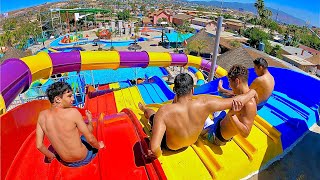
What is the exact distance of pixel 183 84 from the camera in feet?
7.62

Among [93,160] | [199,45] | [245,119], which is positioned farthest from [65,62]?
[199,45]

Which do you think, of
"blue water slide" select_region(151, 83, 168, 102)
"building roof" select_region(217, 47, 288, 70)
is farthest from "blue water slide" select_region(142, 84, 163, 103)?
"building roof" select_region(217, 47, 288, 70)

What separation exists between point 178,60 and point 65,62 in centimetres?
419

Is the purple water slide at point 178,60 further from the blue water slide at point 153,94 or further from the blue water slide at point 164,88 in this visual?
the blue water slide at point 153,94

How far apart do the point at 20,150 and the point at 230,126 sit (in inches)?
110

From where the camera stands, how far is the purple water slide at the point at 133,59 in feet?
24.2

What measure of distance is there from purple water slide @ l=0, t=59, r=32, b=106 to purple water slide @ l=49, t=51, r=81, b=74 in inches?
46.9

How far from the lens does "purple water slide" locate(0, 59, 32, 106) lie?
3809 mm

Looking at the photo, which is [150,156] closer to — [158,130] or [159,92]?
[158,130]

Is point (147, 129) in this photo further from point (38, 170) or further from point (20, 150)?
point (20, 150)

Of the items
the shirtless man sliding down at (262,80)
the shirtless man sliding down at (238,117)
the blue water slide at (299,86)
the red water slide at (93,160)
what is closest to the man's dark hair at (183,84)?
the shirtless man sliding down at (238,117)

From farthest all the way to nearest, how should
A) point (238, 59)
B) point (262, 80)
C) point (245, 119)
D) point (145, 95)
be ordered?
point (238, 59) → point (145, 95) → point (262, 80) → point (245, 119)

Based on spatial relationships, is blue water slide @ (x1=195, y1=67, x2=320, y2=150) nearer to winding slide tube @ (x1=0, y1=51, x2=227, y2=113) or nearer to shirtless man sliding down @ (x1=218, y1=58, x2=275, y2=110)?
shirtless man sliding down @ (x1=218, y1=58, x2=275, y2=110)

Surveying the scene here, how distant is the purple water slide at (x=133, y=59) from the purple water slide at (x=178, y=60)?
3.93 feet
